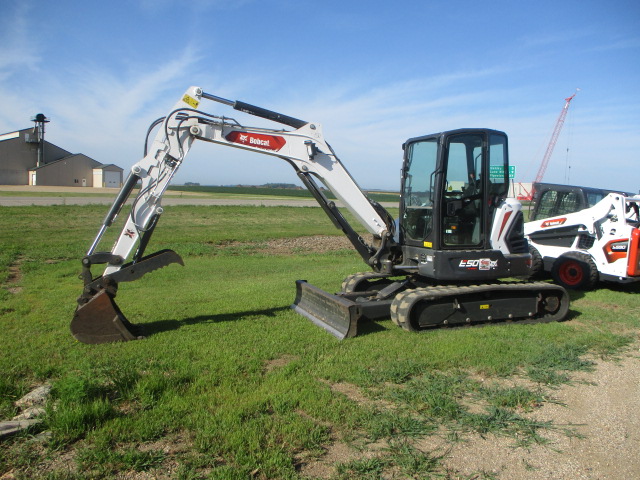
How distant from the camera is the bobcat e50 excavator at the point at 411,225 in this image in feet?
22.4

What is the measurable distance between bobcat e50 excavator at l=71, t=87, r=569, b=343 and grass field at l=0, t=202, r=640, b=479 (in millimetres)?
401

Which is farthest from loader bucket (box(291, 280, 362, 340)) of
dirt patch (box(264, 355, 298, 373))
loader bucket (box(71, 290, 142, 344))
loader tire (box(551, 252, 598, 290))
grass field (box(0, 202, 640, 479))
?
loader tire (box(551, 252, 598, 290))

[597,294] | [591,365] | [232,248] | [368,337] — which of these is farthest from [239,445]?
[232,248]

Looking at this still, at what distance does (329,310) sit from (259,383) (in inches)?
95.2

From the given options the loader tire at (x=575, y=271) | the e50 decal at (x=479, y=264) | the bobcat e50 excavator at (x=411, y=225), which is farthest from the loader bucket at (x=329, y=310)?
the loader tire at (x=575, y=271)

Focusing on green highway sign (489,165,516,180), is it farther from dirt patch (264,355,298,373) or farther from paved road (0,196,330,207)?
paved road (0,196,330,207)

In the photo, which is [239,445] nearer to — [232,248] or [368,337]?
[368,337]

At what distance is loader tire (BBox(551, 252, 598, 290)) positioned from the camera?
10.9 metres

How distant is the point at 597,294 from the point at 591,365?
16.9 ft

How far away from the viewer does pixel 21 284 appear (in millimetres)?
10344

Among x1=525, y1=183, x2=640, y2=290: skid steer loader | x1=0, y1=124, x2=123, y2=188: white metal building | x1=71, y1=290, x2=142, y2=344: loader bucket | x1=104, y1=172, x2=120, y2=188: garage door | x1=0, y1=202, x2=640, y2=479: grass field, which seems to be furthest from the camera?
x1=104, y1=172, x2=120, y2=188: garage door

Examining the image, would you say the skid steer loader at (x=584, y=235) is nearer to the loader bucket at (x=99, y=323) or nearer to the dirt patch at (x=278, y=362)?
the dirt patch at (x=278, y=362)

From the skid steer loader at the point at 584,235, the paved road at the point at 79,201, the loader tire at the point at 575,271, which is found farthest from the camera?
the paved road at the point at 79,201

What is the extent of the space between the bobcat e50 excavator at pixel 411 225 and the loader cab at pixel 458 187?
15 mm
